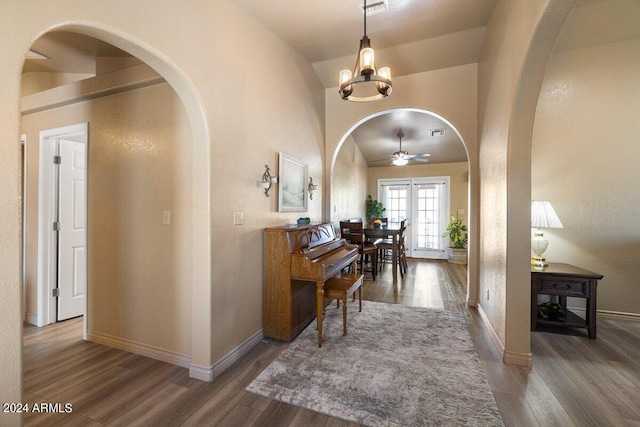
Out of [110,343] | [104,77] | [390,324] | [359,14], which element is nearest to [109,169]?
[104,77]

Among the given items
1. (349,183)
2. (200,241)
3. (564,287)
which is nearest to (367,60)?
(200,241)

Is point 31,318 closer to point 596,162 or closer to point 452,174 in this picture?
point 596,162

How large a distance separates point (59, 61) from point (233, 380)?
3535mm

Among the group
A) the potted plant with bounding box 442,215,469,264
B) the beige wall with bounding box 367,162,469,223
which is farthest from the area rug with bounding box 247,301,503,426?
the beige wall with bounding box 367,162,469,223

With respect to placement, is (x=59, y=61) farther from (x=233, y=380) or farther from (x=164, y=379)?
(x=233, y=380)

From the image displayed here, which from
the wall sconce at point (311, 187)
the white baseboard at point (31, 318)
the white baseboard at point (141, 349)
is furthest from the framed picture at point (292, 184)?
the white baseboard at point (31, 318)

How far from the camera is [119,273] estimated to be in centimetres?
248

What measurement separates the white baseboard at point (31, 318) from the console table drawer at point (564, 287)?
5353mm

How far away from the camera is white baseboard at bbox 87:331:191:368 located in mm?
2256

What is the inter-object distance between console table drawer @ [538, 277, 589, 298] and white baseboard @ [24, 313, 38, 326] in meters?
5.35

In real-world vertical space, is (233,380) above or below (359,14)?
below

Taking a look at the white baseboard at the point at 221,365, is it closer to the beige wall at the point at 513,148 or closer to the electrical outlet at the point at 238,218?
the electrical outlet at the point at 238,218

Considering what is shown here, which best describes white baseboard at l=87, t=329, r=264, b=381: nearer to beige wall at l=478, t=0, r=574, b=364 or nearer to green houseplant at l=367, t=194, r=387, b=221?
beige wall at l=478, t=0, r=574, b=364

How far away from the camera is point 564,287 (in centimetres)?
266
